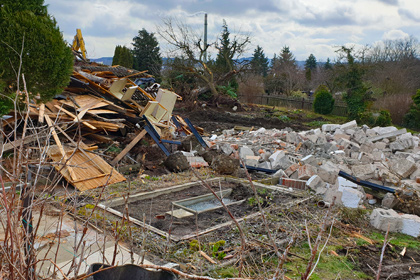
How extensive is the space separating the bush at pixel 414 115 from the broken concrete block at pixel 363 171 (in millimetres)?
13258

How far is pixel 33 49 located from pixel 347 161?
828cm

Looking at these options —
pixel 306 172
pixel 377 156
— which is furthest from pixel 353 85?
pixel 306 172

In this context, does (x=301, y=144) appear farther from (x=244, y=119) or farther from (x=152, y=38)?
(x=152, y=38)

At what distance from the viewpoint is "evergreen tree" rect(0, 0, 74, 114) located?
7.08 meters

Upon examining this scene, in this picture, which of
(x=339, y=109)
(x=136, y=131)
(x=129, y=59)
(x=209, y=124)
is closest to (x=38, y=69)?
(x=136, y=131)

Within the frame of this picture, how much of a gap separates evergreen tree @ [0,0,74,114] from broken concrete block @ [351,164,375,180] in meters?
7.27

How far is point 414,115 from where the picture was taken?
19531 millimetres

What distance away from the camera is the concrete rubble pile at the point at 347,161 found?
696cm

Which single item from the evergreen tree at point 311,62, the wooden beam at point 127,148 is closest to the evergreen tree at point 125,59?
the wooden beam at point 127,148

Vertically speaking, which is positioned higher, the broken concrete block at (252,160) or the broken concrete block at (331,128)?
the broken concrete block at (331,128)

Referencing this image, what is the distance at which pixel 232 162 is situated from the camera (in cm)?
876

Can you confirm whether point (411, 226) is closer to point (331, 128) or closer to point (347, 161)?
point (347, 161)

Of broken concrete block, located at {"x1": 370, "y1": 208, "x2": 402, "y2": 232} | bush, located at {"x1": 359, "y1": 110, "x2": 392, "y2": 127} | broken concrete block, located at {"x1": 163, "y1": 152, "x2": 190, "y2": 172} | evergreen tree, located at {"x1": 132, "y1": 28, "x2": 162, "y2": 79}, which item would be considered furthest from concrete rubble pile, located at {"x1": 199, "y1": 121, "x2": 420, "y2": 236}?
evergreen tree, located at {"x1": 132, "y1": 28, "x2": 162, "y2": 79}

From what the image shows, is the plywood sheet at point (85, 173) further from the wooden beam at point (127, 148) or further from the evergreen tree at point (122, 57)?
the evergreen tree at point (122, 57)
